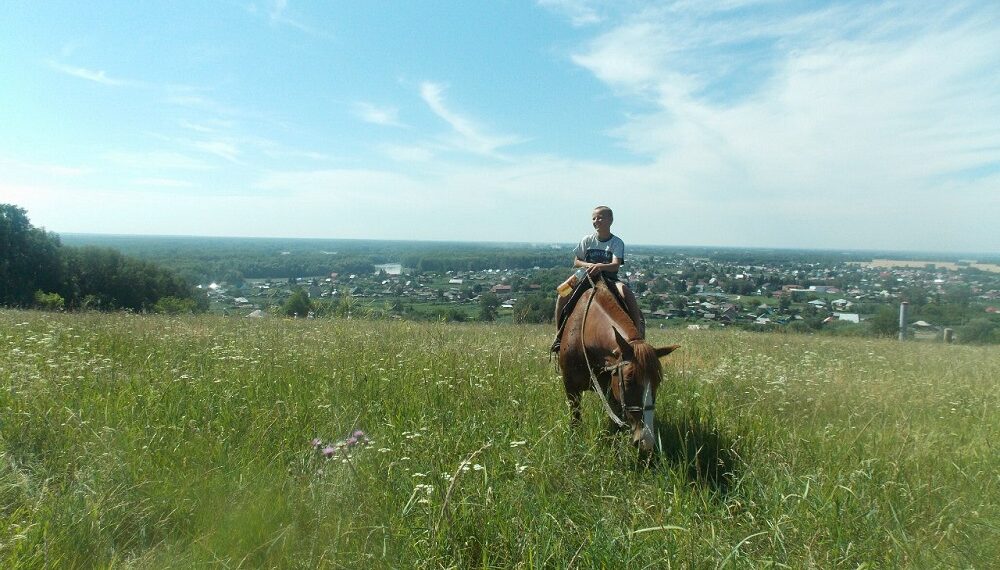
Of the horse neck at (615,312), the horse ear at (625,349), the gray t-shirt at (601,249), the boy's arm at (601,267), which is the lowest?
the horse ear at (625,349)

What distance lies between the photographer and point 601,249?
5887 millimetres

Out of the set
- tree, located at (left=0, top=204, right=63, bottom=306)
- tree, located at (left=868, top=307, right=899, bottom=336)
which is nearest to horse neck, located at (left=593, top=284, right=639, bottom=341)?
tree, located at (left=868, top=307, right=899, bottom=336)

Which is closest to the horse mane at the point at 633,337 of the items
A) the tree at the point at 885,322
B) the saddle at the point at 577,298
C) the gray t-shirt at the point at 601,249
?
the saddle at the point at 577,298

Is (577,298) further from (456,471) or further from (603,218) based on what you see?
(456,471)

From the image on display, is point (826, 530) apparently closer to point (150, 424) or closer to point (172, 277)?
point (150, 424)

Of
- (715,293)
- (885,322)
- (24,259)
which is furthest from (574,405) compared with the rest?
(24,259)

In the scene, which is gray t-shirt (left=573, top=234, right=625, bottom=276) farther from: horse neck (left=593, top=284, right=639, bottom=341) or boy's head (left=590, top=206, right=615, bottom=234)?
horse neck (left=593, top=284, right=639, bottom=341)

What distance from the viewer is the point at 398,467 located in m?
3.45

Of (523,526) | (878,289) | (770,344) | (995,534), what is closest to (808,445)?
(995,534)

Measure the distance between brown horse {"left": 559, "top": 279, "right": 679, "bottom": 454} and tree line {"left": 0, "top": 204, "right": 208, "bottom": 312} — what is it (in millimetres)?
28034

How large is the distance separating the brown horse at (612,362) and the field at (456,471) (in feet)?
0.78

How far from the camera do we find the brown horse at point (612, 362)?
3.76 m

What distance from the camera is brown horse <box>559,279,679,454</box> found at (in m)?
3.76

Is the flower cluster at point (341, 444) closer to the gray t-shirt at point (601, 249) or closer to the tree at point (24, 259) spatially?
the gray t-shirt at point (601, 249)
